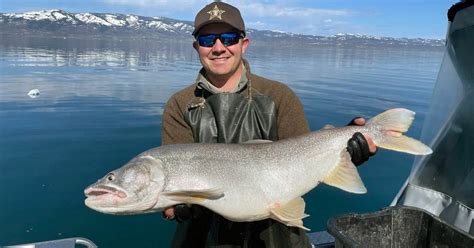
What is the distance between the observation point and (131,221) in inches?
294

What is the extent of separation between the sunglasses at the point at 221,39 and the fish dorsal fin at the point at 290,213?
1.63 meters

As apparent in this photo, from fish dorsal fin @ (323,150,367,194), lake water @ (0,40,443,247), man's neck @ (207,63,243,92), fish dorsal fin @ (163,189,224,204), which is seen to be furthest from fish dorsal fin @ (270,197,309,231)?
lake water @ (0,40,443,247)

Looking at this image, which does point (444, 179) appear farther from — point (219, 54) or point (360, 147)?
point (219, 54)

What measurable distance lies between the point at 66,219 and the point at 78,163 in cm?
286

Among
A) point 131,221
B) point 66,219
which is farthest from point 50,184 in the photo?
point 131,221

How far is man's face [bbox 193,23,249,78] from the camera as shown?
4.12 metres

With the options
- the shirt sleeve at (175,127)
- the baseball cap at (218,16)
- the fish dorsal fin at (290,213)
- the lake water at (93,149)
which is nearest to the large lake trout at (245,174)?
the fish dorsal fin at (290,213)

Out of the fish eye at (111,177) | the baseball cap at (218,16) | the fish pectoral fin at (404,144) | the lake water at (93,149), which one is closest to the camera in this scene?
the fish eye at (111,177)

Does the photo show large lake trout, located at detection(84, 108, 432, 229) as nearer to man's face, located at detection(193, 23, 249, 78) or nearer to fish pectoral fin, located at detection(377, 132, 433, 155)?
fish pectoral fin, located at detection(377, 132, 433, 155)

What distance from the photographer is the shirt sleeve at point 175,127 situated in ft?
14.4

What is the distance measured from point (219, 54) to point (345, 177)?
1698mm

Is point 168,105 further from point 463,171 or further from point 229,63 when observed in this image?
point 463,171

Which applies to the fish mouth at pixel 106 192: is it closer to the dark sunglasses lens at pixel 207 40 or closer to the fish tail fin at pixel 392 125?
the dark sunglasses lens at pixel 207 40

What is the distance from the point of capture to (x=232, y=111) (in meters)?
4.26
